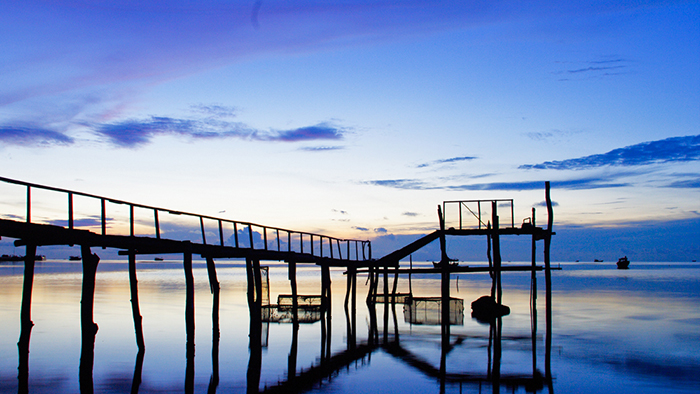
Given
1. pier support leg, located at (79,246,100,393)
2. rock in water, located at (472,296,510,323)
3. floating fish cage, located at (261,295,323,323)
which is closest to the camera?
pier support leg, located at (79,246,100,393)

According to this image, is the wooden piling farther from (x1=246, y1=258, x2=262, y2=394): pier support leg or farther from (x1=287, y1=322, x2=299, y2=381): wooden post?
(x1=287, y1=322, x2=299, y2=381): wooden post

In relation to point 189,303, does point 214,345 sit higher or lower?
lower

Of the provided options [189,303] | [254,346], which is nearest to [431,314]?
[254,346]

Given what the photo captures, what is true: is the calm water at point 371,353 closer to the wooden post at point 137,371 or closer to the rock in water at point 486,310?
the wooden post at point 137,371

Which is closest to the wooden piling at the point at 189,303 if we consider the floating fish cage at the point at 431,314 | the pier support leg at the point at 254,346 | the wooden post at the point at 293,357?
the pier support leg at the point at 254,346

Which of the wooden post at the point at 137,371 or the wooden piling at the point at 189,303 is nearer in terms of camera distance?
the wooden post at the point at 137,371

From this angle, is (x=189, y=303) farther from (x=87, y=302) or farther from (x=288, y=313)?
(x=288, y=313)

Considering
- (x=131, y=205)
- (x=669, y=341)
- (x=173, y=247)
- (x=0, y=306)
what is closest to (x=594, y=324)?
(x=669, y=341)

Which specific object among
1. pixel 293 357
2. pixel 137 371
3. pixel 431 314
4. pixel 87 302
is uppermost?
pixel 87 302

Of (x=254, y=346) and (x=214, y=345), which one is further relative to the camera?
(x=214, y=345)

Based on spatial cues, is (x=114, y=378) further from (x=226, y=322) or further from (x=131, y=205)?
(x=226, y=322)

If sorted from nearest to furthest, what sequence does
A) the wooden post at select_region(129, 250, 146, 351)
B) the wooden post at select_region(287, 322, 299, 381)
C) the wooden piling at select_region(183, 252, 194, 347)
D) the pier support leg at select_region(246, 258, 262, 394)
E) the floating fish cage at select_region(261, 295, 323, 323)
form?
the pier support leg at select_region(246, 258, 262, 394) → the wooden post at select_region(287, 322, 299, 381) → the wooden post at select_region(129, 250, 146, 351) → the wooden piling at select_region(183, 252, 194, 347) → the floating fish cage at select_region(261, 295, 323, 323)

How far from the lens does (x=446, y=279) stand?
30516mm

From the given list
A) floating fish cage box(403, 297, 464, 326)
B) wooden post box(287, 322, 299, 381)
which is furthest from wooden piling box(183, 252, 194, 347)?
floating fish cage box(403, 297, 464, 326)
